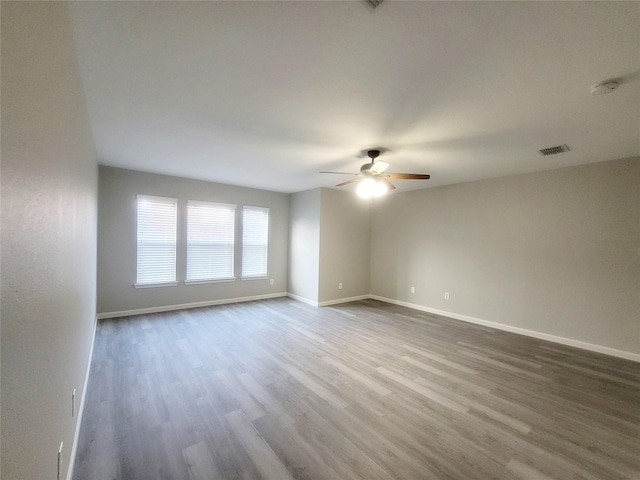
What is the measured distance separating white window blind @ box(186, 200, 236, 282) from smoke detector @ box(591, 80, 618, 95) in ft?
17.8

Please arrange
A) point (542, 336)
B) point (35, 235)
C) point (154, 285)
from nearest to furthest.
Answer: point (35, 235) → point (542, 336) → point (154, 285)

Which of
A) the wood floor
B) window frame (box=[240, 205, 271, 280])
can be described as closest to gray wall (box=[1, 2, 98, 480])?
the wood floor

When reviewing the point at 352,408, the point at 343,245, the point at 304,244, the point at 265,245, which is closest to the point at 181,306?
the point at 265,245

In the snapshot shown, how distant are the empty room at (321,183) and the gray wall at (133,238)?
39 millimetres

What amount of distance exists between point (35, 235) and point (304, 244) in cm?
512

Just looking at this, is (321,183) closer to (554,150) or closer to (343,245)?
(343,245)

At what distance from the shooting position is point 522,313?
414 cm

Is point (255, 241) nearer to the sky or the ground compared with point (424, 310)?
nearer to the sky

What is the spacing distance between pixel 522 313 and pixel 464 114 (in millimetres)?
3514

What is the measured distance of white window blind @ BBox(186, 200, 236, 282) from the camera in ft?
16.9

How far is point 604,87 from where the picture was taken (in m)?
1.88

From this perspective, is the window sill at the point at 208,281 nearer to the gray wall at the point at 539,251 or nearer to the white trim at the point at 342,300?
the white trim at the point at 342,300

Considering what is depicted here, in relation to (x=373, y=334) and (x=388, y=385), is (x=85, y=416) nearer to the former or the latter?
(x=388, y=385)

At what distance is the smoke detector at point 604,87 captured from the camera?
185 cm
